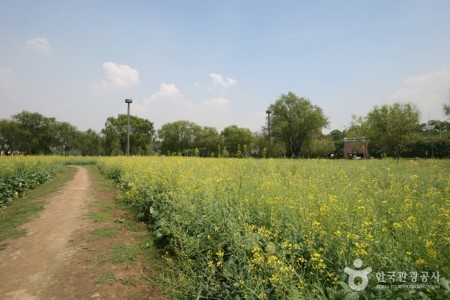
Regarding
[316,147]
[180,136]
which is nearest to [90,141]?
[180,136]

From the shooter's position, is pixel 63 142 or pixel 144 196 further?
pixel 63 142

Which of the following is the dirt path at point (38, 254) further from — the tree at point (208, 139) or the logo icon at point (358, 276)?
the tree at point (208, 139)

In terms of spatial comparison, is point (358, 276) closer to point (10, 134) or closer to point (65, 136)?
point (10, 134)

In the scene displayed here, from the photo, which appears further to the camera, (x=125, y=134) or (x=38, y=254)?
(x=125, y=134)

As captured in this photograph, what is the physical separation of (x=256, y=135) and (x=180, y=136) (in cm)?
2359

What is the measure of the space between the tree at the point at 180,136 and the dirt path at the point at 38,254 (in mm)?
63057

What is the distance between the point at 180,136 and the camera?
7181 centimetres

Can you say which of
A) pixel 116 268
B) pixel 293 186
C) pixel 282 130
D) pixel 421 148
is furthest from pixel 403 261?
pixel 421 148

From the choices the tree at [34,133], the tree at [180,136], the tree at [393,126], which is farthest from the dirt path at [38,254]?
the tree at [34,133]

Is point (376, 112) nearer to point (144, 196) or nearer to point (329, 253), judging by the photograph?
point (144, 196)

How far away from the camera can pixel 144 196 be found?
791cm

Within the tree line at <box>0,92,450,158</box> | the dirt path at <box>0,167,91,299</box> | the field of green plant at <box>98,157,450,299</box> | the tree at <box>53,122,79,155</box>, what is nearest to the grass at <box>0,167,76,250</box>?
the dirt path at <box>0,167,91,299</box>

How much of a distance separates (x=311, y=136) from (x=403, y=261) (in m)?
45.6

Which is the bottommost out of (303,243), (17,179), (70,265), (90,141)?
(70,265)
